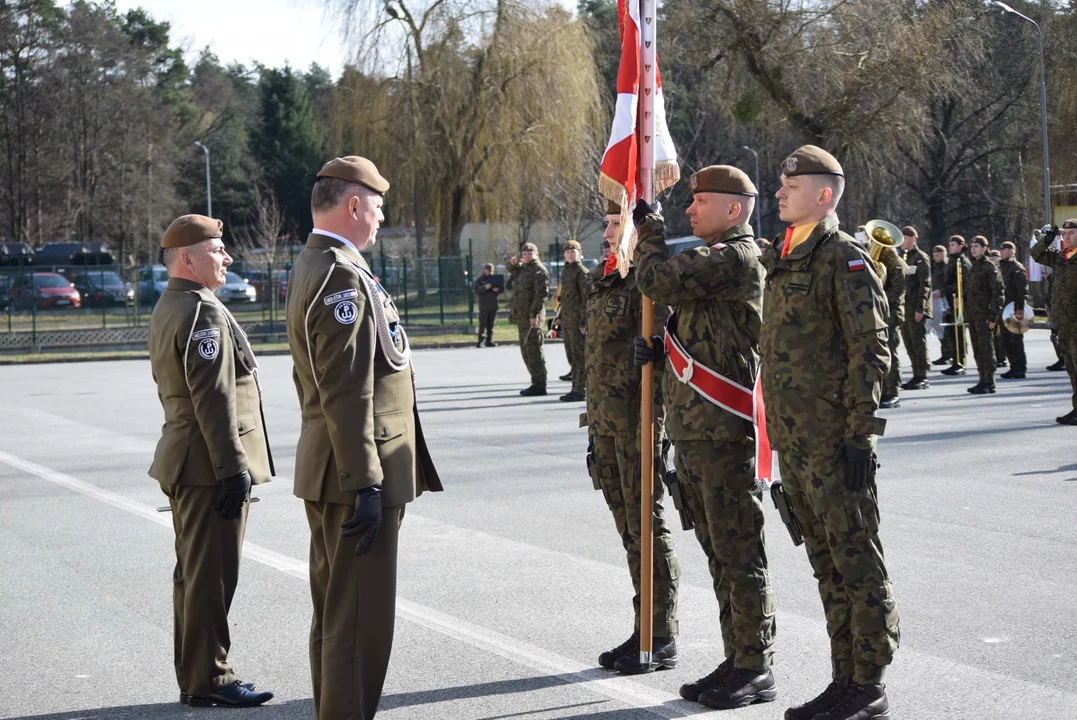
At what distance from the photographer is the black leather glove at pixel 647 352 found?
16.6ft

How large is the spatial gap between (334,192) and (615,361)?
1728mm

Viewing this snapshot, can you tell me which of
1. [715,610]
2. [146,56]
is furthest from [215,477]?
[146,56]

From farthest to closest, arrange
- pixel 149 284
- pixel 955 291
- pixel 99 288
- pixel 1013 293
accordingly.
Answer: pixel 149 284
pixel 99 288
pixel 955 291
pixel 1013 293

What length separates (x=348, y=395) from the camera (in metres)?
3.97

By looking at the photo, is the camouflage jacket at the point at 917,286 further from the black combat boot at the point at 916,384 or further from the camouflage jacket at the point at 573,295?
the camouflage jacket at the point at 573,295

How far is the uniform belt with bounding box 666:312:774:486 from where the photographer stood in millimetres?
4895

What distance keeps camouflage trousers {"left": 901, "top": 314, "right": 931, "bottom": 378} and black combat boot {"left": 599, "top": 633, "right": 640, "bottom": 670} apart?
12364mm

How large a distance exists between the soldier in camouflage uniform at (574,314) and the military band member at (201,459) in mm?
10958


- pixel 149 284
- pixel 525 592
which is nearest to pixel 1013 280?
pixel 525 592

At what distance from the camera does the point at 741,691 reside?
4.82 m

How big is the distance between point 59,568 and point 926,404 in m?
10.7

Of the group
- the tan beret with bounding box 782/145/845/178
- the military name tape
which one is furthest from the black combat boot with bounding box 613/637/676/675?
the military name tape

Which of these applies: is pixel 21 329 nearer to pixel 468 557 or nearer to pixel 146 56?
pixel 468 557

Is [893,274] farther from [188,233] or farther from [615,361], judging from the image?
[188,233]
